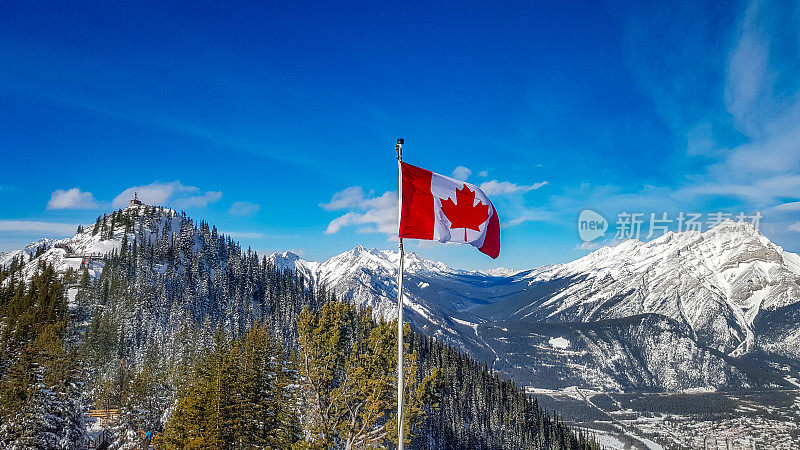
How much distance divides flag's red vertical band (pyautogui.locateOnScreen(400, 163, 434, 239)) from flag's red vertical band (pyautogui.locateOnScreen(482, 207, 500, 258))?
106 inches

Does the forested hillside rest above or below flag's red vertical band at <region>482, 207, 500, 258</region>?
below

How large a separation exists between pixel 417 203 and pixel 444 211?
120 centimetres

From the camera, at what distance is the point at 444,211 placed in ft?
60.2

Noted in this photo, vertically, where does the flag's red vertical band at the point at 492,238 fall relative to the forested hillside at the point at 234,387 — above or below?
above

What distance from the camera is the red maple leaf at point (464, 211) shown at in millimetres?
18438

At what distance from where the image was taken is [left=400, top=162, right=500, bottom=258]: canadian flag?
17750 mm

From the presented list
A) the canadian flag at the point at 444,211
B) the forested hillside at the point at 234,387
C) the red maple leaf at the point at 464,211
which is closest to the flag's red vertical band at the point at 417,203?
the canadian flag at the point at 444,211

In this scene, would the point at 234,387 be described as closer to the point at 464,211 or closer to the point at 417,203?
the point at 417,203

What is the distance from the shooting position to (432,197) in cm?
1814

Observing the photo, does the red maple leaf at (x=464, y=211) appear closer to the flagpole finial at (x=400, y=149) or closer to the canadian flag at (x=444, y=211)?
the canadian flag at (x=444, y=211)

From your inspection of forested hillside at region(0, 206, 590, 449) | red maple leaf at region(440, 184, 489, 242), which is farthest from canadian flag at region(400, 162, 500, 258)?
forested hillside at region(0, 206, 590, 449)

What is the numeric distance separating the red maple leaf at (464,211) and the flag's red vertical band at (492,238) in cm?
61

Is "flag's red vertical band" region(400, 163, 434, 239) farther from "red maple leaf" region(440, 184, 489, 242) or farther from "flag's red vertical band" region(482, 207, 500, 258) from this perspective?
"flag's red vertical band" region(482, 207, 500, 258)

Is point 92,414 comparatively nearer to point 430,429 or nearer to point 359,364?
point 430,429
